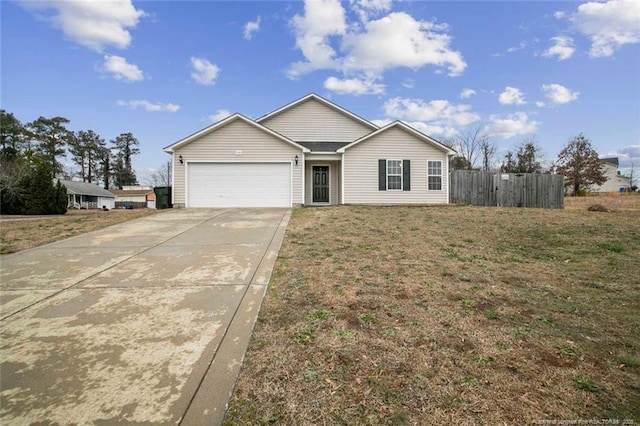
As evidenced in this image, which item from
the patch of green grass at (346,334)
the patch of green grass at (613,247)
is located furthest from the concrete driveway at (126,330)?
the patch of green grass at (613,247)

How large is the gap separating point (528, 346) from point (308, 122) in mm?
15954

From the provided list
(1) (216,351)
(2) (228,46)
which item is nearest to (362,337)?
(1) (216,351)

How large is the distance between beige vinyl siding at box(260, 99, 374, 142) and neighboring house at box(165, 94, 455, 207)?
0.17ft

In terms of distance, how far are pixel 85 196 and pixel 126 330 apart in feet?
159

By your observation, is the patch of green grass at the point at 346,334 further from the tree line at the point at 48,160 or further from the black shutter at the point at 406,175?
the tree line at the point at 48,160

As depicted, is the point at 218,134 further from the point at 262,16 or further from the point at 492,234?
the point at 492,234

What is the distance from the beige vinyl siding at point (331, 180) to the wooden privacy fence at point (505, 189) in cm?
590

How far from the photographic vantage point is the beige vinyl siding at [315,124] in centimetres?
1719

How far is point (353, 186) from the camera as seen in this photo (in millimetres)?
15383

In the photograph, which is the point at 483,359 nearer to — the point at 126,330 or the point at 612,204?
the point at 126,330

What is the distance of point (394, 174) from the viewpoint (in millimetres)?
15422

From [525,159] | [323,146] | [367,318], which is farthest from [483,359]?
[525,159]

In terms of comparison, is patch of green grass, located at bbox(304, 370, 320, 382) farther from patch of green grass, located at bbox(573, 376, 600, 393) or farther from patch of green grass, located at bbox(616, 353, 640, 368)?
patch of green grass, located at bbox(616, 353, 640, 368)

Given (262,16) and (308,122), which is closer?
(262,16)
